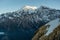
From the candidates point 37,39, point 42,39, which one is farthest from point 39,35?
point 42,39

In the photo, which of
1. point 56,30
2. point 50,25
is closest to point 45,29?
point 50,25

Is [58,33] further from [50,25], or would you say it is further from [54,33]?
[50,25]

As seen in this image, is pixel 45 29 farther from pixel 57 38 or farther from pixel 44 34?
pixel 57 38

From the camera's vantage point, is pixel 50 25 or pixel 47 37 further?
pixel 50 25

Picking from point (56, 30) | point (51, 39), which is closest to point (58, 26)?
point (56, 30)

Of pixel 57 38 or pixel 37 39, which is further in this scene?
pixel 37 39

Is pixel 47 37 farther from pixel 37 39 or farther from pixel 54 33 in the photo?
pixel 37 39

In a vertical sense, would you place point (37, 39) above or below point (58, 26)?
below
